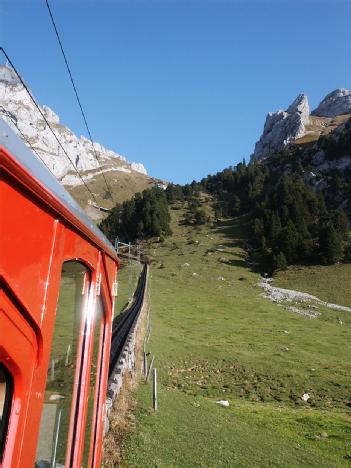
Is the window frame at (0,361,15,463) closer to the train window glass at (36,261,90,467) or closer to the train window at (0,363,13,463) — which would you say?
the train window at (0,363,13,463)

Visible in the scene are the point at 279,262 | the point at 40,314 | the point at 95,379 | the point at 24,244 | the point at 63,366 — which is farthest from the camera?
the point at 279,262

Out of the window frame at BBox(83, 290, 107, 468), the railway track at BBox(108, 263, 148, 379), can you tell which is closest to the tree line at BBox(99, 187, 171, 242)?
the railway track at BBox(108, 263, 148, 379)

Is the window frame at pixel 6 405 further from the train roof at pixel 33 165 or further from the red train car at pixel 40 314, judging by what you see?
the train roof at pixel 33 165

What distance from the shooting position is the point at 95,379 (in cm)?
629

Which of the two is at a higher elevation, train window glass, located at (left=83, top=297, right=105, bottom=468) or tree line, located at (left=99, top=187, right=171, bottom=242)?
tree line, located at (left=99, top=187, right=171, bottom=242)

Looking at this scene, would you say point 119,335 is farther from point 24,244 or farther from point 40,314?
point 24,244

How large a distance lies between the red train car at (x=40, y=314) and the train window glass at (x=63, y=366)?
0.03ft

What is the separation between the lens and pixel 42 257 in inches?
126

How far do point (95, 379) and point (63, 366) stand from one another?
7.25 ft

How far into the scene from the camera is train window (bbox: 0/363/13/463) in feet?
9.15

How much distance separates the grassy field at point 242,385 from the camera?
37.4 ft

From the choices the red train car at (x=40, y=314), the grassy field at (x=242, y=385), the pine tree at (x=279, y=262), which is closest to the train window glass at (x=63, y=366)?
the red train car at (x=40, y=314)

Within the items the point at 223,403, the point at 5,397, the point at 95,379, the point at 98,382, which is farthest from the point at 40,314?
→ the point at 223,403

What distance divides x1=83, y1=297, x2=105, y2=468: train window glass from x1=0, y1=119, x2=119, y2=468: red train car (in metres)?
0.34
